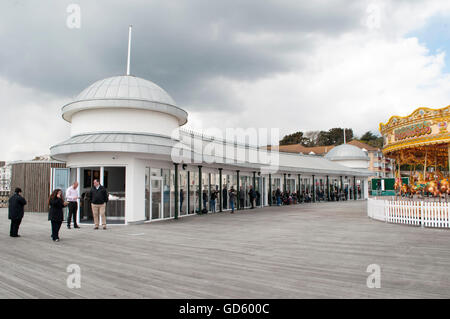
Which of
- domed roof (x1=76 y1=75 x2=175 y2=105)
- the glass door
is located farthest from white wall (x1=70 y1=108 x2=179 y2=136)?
the glass door

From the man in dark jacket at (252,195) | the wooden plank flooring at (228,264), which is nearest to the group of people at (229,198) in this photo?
the man in dark jacket at (252,195)

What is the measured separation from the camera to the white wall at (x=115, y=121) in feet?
50.7

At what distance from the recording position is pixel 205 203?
67.7ft

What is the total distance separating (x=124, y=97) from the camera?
15.4m

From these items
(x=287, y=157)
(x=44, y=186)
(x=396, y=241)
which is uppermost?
(x=287, y=157)

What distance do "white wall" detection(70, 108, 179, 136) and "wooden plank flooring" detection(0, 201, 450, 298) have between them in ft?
18.6

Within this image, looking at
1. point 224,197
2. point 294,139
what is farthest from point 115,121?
point 294,139

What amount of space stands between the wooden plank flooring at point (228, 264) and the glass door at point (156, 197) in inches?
148

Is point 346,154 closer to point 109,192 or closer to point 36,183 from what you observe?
point 109,192
